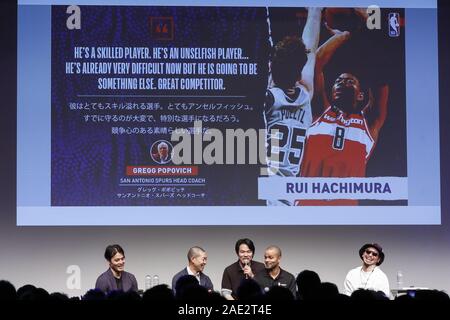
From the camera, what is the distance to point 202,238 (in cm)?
742

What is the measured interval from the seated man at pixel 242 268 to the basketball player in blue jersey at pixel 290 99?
26.4 inches

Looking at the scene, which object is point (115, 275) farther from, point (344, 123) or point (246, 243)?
point (344, 123)

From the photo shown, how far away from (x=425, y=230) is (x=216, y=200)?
→ 1814 millimetres

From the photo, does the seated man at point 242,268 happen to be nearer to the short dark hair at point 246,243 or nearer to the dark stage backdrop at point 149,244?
the short dark hair at point 246,243

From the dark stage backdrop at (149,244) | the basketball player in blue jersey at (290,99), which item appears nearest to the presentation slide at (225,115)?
the basketball player in blue jersey at (290,99)

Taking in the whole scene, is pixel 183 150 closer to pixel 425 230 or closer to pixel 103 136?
pixel 103 136

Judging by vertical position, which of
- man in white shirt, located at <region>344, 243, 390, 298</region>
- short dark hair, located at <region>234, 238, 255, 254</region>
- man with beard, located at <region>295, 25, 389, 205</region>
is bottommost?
man in white shirt, located at <region>344, 243, 390, 298</region>

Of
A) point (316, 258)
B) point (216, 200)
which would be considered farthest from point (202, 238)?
point (316, 258)

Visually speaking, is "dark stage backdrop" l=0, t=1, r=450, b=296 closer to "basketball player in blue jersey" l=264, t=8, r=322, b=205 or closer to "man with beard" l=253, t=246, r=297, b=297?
"basketball player in blue jersey" l=264, t=8, r=322, b=205

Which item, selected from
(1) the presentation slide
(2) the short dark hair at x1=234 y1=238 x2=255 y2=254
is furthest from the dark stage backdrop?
(2) the short dark hair at x1=234 y1=238 x2=255 y2=254

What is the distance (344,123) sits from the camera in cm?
747

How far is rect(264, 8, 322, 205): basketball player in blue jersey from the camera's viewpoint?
7.38m

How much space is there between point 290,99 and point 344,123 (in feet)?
1.64

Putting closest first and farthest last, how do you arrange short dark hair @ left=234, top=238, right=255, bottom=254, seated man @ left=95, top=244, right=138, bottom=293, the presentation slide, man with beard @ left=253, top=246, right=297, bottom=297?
seated man @ left=95, top=244, right=138, bottom=293 < man with beard @ left=253, top=246, right=297, bottom=297 < short dark hair @ left=234, top=238, right=255, bottom=254 < the presentation slide
